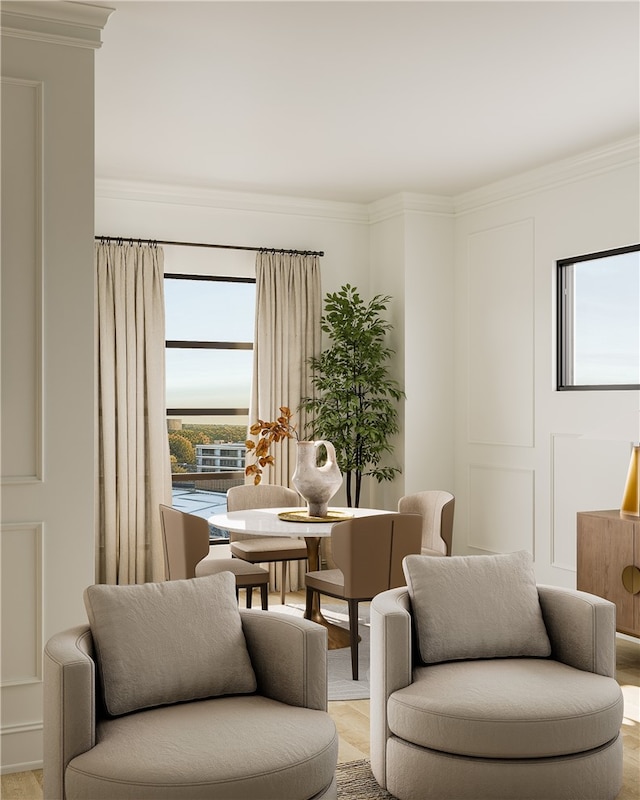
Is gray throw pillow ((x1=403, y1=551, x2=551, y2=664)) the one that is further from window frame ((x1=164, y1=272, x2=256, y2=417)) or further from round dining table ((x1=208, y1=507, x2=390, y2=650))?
window frame ((x1=164, y1=272, x2=256, y2=417))

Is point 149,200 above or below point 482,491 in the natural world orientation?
above

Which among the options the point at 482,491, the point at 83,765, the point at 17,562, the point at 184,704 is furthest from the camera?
the point at 482,491

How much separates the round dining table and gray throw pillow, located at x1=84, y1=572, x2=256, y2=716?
62.7 inches

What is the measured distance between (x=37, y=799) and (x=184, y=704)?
80cm

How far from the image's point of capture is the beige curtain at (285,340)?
6.48 metres

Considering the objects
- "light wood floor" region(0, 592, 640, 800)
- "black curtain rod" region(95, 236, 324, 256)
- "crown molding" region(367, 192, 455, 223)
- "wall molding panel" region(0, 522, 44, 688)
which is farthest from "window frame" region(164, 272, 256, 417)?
"wall molding panel" region(0, 522, 44, 688)

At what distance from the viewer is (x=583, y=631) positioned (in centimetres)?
303

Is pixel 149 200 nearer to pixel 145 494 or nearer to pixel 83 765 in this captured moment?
pixel 145 494

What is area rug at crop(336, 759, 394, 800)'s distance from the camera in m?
2.91

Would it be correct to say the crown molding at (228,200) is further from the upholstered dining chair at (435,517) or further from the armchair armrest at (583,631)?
the armchair armrest at (583,631)

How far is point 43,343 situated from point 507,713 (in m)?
2.12

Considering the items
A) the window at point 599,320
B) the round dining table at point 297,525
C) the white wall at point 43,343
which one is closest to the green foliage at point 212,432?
the round dining table at point 297,525

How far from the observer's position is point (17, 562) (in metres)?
3.26

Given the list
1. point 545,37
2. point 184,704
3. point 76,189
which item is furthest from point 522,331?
point 184,704
